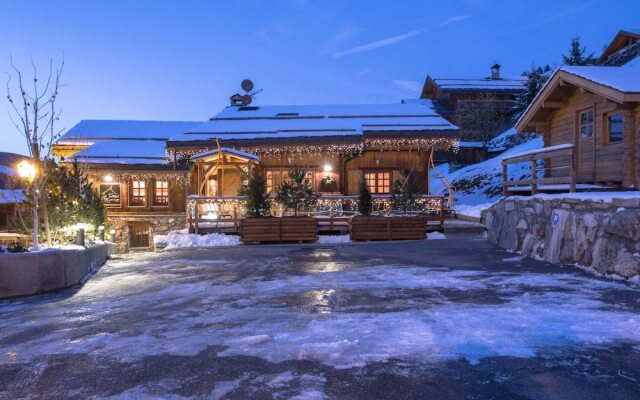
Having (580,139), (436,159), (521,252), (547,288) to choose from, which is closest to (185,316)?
(547,288)

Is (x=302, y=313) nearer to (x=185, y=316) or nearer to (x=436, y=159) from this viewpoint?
(x=185, y=316)

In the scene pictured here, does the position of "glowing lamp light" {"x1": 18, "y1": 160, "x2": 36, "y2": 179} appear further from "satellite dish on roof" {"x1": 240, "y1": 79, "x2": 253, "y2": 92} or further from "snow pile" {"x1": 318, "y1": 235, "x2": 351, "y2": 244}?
"satellite dish on roof" {"x1": 240, "y1": 79, "x2": 253, "y2": 92}

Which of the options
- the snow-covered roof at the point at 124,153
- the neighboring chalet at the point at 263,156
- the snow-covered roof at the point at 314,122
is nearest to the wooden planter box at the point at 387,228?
the neighboring chalet at the point at 263,156

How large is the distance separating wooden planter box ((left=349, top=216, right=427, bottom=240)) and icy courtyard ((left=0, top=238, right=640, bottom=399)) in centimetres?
705

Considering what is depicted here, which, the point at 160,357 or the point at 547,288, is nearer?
the point at 160,357

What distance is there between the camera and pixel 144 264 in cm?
1185

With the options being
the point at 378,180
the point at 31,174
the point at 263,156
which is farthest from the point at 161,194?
the point at 31,174

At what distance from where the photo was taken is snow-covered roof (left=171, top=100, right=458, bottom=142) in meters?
22.6

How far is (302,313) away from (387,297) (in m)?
1.52

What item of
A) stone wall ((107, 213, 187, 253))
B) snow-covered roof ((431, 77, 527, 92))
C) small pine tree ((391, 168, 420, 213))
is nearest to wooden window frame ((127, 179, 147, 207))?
stone wall ((107, 213, 187, 253))

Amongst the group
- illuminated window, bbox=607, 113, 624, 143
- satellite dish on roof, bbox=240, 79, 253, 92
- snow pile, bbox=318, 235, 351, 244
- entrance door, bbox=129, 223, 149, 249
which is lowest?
entrance door, bbox=129, 223, 149, 249

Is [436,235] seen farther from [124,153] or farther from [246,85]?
[246,85]

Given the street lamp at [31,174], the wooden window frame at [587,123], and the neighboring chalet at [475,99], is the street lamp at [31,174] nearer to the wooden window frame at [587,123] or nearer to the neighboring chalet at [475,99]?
the wooden window frame at [587,123]

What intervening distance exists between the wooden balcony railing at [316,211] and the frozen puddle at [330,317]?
850cm
